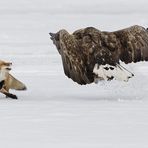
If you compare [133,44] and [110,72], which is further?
[133,44]

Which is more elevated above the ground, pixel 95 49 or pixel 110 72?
pixel 95 49

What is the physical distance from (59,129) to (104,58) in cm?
288

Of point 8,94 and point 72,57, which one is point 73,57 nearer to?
point 72,57

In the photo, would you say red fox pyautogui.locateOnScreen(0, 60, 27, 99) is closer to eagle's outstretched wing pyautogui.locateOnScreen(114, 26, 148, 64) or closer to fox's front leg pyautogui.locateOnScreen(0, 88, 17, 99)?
fox's front leg pyautogui.locateOnScreen(0, 88, 17, 99)

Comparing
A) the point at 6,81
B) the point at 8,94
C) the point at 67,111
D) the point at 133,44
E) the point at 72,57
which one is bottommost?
the point at 67,111

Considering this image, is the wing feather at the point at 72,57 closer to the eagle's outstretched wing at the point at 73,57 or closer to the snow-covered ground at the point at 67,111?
the eagle's outstretched wing at the point at 73,57

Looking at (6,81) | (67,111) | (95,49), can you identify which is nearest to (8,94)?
(6,81)

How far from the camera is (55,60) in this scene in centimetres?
1914

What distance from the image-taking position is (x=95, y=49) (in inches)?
342

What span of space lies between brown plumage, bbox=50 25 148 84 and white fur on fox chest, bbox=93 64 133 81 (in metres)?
0.03

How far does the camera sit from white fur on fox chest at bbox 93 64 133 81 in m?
8.71

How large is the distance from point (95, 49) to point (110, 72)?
1.18 ft

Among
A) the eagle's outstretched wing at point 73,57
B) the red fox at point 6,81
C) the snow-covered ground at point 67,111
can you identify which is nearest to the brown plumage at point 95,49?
the eagle's outstretched wing at point 73,57

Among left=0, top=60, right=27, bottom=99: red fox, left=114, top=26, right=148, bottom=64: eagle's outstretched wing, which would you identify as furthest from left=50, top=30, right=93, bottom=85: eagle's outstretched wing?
left=0, top=60, right=27, bottom=99: red fox
